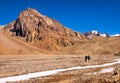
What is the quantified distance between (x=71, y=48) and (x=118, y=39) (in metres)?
32.3

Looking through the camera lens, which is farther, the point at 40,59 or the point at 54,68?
the point at 40,59

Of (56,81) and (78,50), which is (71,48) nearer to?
(78,50)

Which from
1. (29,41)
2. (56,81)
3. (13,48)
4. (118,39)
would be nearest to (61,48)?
(29,41)

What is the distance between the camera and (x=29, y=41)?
19900cm

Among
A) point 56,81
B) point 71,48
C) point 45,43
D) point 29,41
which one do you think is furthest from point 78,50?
point 56,81

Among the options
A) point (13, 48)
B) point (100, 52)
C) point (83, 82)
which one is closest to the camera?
point (83, 82)

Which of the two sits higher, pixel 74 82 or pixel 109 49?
→ pixel 109 49

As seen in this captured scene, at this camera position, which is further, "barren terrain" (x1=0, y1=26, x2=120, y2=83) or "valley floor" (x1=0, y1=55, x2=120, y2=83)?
"barren terrain" (x1=0, y1=26, x2=120, y2=83)

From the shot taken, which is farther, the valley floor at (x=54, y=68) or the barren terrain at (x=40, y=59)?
the barren terrain at (x=40, y=59)

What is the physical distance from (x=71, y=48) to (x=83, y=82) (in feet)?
522

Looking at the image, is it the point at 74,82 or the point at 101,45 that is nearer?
the point at 74,82

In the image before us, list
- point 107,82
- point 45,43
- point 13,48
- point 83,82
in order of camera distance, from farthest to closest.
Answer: point 45,43
point 13,48
point 83,82
point 107,82

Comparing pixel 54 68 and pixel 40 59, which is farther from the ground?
pixel 40 59

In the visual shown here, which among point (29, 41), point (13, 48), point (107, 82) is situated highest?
point (29, 41)
